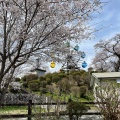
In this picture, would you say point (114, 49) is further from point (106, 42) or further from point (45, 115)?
point (45, 115)

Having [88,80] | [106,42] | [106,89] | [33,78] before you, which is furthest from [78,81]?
[106,89]

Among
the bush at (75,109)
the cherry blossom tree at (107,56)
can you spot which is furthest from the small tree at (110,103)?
the cherry blossom tree at (107,56)

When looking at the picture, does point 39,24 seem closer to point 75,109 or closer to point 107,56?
point 75,109

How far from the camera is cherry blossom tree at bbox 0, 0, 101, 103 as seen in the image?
475cm

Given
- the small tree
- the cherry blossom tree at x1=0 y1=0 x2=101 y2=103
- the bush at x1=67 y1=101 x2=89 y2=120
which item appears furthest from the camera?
the bush at x1=67 y1=101 x2=89 y2=120

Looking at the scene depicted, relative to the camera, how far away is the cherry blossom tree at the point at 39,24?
4746 mm

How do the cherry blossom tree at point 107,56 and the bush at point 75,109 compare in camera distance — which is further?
the cherry blossom tree at point 107,56

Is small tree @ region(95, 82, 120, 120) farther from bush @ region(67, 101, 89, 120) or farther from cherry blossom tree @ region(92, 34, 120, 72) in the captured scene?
cherry blossom tree @ region(92, 34, 120, 72)

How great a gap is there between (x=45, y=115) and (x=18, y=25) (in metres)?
2.33

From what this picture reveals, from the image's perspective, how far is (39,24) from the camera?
16.9ft

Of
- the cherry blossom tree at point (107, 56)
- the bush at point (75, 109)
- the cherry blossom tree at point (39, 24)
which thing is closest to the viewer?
the cherry blossom tree at point (39, 24)

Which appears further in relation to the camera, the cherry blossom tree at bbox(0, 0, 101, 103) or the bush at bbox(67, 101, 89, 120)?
the bush at bbox(67, 101, 89, 120)

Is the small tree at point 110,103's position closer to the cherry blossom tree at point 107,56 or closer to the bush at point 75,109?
the bush at point 75,109

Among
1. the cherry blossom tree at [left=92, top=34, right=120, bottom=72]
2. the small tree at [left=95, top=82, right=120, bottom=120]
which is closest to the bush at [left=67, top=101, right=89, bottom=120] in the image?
the small tree at [left=95, top=82, right=120, bottom=120]
